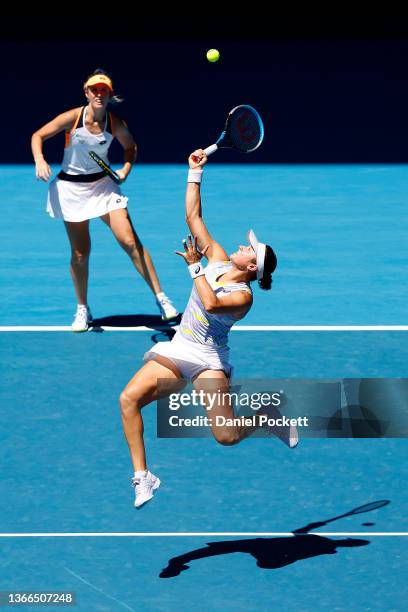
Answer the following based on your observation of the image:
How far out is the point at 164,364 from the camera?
898cm

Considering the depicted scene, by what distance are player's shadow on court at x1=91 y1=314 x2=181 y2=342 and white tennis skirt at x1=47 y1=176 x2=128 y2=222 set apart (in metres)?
1.13

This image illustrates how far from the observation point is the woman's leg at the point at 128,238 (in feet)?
40.6

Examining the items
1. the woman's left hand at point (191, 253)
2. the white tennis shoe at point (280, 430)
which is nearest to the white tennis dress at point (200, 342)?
the woman's left hand at point (191, 253)

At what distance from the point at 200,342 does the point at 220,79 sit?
42.0 ft

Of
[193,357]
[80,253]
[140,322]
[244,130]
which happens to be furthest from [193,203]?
[140,322]

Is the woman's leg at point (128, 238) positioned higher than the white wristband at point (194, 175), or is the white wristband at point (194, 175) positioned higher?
the white wristband at point (194, 175)

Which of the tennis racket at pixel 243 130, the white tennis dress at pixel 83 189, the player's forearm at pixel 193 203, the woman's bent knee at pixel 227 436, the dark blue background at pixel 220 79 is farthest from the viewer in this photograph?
the dark blue background at pixel 220 79

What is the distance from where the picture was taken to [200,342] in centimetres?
903

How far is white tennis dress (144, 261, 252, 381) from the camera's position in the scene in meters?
8.98

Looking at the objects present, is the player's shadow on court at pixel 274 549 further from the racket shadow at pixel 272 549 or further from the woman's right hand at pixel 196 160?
the woman's right hand at pixel 196 160

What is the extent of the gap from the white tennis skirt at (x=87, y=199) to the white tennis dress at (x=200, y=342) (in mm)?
3386

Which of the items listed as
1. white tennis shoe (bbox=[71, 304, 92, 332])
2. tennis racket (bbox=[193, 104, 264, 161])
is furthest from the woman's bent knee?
white tennis shoe (bbox=[71, 304, 92, 332])

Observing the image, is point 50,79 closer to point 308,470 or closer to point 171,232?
point 171,232

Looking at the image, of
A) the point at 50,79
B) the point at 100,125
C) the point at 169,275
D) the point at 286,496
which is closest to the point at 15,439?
the point at 286,496
